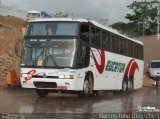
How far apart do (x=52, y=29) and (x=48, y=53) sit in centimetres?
117

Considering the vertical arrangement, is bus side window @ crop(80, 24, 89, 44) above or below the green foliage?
below

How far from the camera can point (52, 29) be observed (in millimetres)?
21562

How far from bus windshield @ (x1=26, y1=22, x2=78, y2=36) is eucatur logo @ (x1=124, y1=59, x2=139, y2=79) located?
345 inches

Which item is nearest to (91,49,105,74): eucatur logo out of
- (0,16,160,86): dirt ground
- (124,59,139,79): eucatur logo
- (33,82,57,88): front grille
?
(33,82,57,88): front grille

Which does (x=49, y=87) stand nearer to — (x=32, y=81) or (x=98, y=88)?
(x=32, y=81)

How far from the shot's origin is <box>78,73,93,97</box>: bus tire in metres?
22.0

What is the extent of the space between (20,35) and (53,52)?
20.2 metres

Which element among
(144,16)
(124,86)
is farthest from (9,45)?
(144,16)

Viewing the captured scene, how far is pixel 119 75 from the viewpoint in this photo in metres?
27.9

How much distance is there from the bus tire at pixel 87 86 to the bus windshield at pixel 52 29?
2.29 m

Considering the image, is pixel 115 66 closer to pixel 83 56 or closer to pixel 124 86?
pixel 124 86

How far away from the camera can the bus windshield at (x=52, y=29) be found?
21.3 meters

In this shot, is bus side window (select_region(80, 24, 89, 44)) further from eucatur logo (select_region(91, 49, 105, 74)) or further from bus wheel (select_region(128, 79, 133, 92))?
bus wheel (select_region(128, 79, 133, 92))

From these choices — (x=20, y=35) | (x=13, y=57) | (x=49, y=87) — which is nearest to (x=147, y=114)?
(x=49, y=87)
